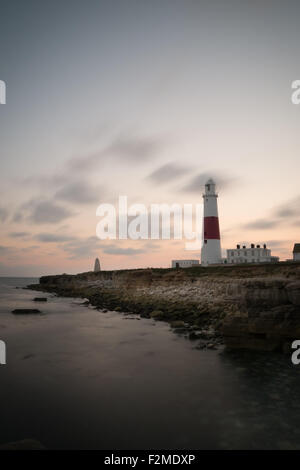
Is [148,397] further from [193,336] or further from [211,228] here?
[211,228]

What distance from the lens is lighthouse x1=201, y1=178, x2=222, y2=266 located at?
40.8 m

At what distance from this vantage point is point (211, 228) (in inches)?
1612

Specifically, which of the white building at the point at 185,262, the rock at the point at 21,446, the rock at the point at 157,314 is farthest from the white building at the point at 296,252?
the rock at the point at 21,446

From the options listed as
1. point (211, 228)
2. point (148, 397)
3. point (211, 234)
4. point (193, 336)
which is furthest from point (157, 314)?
point (211, 228)

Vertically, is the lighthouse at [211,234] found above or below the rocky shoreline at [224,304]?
above

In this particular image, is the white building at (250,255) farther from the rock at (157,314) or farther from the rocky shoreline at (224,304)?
the rock at (157,314)

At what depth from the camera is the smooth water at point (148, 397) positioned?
6695mm

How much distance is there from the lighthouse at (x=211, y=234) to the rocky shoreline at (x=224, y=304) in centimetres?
882

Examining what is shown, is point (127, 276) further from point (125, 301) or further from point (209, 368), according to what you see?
point (209, 368)

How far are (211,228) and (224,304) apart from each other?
2165 cm

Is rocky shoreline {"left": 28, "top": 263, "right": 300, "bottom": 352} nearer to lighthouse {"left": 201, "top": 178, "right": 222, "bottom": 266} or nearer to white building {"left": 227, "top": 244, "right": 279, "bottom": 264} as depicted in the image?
lighthouse {"left": 201, "top": 178, "right": 222, "bottom": 266}

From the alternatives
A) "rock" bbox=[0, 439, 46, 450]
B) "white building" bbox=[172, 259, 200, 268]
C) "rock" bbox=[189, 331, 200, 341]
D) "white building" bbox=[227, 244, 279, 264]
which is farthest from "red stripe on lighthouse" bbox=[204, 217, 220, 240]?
"rock" bbox=[0, 439, 46, 450]

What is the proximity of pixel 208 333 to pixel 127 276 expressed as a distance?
27699 millimetres
